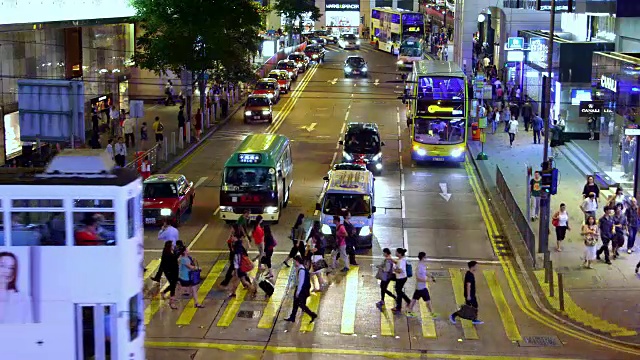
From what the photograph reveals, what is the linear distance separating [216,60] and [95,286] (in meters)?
37.8

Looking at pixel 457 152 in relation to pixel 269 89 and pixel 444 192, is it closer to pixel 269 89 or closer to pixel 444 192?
pixel 444 192

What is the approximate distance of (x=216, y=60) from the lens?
172 feet

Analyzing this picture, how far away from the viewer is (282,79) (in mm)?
70312

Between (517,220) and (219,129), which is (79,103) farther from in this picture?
(219,129)

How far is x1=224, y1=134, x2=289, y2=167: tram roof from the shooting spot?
30.5m

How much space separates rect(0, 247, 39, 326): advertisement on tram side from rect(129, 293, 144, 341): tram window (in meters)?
1.40

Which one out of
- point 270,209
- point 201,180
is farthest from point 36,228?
point 201,180

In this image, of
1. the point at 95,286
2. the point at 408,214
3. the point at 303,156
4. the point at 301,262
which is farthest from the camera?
the point at 303,156

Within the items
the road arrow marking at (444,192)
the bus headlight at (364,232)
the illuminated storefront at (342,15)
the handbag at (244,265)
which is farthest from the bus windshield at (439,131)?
the illuminated storefront at (342,15)

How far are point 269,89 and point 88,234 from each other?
48.3 metres

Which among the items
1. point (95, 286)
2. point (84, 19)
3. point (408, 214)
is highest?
point (84, 19)

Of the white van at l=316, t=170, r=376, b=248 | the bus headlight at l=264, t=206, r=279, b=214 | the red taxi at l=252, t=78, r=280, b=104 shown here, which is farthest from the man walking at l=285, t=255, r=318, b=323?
the red taxi at l=252, t=78, r=280, b=104

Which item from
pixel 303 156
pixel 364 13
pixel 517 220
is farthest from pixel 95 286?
pixel 364 13

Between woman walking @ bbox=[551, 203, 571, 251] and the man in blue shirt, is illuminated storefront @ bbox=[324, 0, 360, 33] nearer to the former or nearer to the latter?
woman walking @ bbox=[551, 203, 571, 251]
